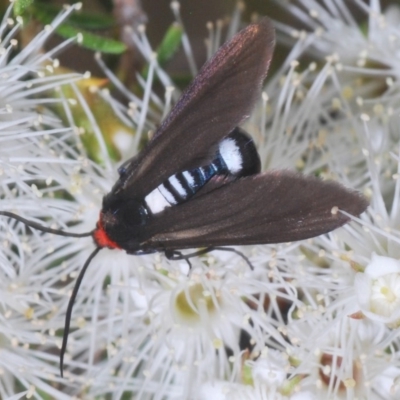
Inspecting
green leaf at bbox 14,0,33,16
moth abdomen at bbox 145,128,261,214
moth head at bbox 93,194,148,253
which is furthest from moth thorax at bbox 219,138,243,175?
green leaf at bbox 14,0,33,16

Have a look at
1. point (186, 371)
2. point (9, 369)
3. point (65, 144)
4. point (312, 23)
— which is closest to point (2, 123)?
point (65, 144)

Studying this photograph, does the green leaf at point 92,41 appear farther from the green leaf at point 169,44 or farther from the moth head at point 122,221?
the moth head at point 122,221

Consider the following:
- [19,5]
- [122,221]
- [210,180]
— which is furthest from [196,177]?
[19,5]

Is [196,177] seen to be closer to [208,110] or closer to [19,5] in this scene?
[208,110]

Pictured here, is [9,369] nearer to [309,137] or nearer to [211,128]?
[211,128]

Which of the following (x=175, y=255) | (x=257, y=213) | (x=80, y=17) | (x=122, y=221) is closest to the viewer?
(x=257, y=213)
